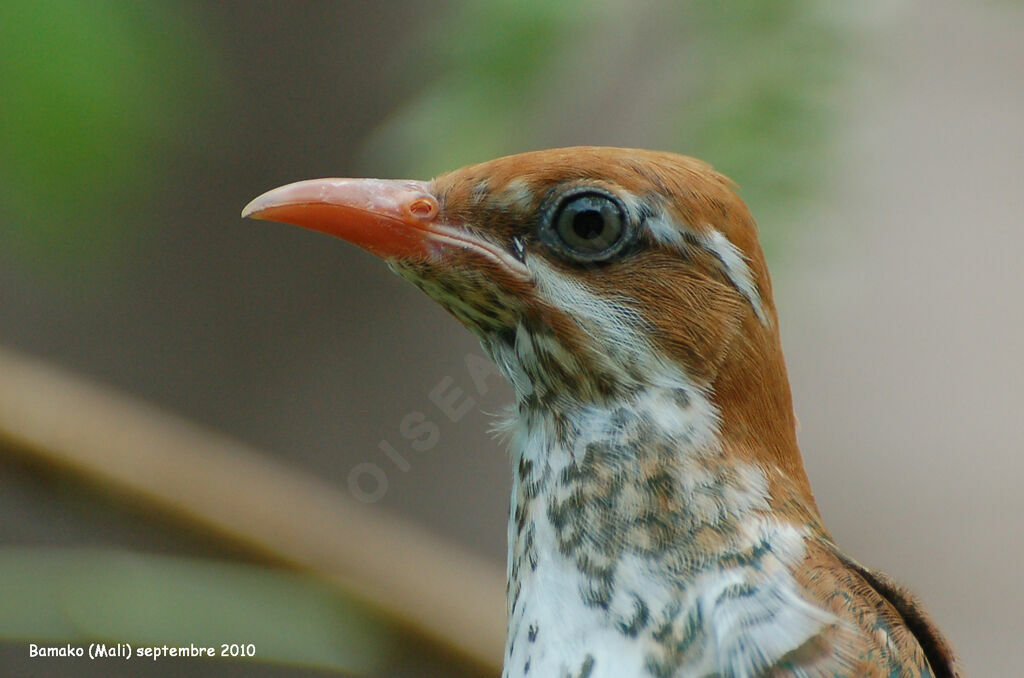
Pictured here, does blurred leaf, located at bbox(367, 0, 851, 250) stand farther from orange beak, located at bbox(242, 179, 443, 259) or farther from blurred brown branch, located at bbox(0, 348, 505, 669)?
blurred brown branch, located at bbox(0, 348, 505, 669)

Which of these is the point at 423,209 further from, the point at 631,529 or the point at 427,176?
the point at 631,529

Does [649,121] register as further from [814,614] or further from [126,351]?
[126,351]

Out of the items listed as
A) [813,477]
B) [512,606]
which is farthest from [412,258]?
[813,477]

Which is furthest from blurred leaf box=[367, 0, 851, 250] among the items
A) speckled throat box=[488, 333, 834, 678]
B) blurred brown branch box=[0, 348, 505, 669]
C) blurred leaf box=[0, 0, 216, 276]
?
blurred brown branch box=[0, 348, 505, 669]

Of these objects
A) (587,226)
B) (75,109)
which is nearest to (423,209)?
(587,226)

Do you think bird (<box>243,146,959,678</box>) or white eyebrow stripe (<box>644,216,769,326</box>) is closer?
bird (<box>243,146,959,678</box>)

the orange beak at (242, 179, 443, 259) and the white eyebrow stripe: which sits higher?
the orange beak at (242, 179, 443, 259)

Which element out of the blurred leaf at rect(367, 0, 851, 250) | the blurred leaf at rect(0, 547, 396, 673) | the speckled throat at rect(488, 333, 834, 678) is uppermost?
the blurred leaf at rect(367, 0, 851, 250)
